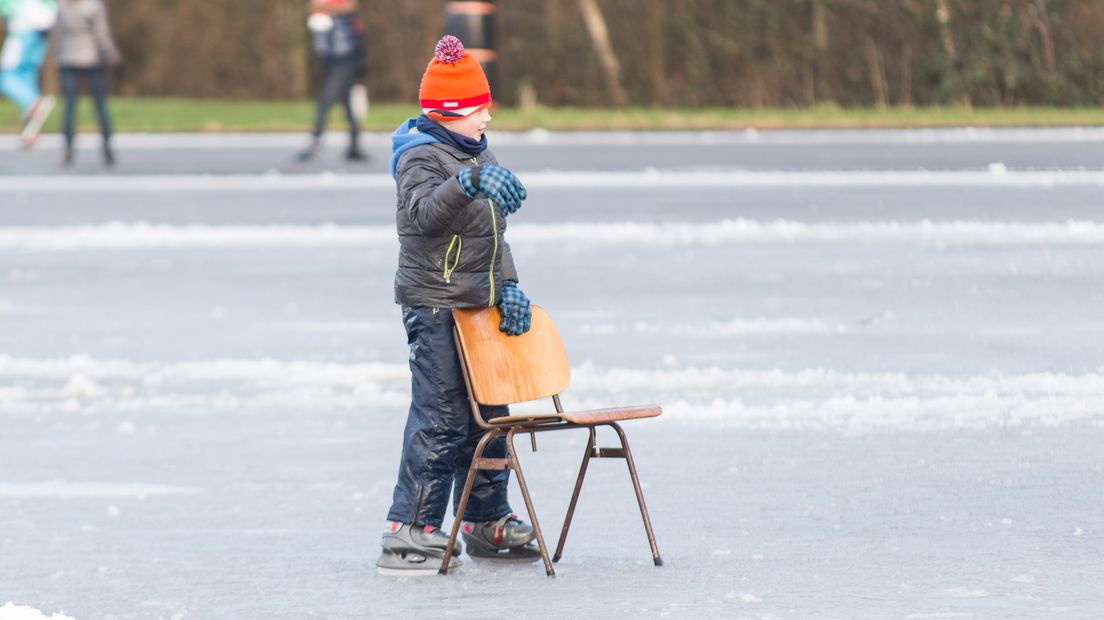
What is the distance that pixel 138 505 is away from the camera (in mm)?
7180

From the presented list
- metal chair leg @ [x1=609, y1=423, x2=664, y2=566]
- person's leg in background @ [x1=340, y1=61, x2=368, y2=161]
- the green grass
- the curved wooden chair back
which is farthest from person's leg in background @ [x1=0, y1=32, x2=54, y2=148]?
metal chair leg @ [x1=609, y1=423, x2=664, y2=566]

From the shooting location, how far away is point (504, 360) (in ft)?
20.3

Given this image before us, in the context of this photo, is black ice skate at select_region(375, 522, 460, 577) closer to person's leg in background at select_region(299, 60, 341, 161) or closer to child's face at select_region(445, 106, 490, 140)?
child's face at select_region(445, 106, 490, 140)

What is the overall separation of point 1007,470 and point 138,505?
112 inches

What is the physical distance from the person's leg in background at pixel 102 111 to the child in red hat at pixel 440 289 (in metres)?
16.1

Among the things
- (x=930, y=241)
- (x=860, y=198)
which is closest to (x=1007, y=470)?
(x=930, y=241)

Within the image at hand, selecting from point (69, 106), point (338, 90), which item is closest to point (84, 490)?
point (338, 90)

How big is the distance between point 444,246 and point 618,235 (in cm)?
945

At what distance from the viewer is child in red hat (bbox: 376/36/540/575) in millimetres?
6145

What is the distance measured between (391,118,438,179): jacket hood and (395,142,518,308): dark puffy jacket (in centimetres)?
2

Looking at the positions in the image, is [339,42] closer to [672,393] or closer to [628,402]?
[672,393]

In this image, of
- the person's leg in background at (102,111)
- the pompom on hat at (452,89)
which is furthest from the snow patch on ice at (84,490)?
the person's leg in background at (102,111)

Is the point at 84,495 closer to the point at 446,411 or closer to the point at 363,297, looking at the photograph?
the point at 446,411

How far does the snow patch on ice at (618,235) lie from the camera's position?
49.4 feet
